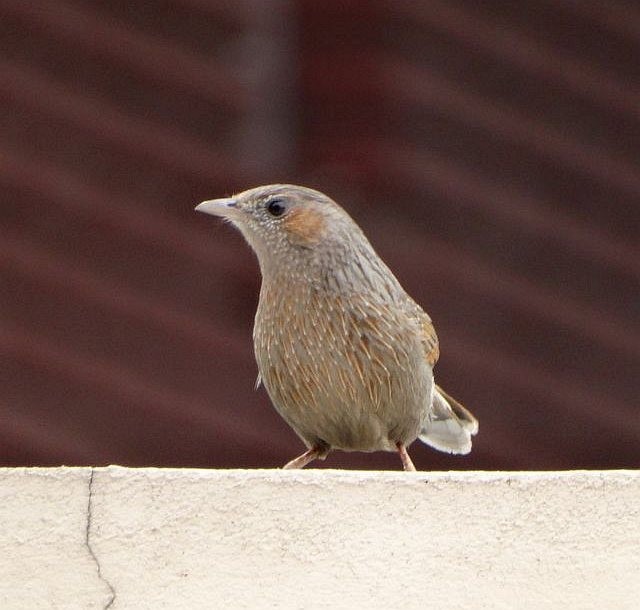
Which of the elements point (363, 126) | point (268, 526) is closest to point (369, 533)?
point (268, 526)

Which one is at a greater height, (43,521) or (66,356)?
(43,521)

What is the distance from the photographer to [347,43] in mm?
8391

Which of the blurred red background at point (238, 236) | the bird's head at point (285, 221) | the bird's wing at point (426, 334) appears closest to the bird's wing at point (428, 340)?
the bird's wing at point (426, 334)

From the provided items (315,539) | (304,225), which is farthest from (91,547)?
(304,225)

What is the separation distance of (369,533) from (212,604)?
0.97ft

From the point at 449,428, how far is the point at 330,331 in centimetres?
106

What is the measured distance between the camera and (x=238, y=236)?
828 cm

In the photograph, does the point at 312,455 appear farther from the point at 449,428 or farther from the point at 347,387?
the point at 449,428

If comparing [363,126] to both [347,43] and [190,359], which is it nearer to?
[347,43]

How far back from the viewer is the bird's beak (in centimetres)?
498

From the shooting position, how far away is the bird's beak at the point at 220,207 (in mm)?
4977

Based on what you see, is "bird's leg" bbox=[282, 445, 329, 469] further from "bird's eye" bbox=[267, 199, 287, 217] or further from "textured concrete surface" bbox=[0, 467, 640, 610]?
"textured concrete surface" bbox=[0, 467, 640, 610]

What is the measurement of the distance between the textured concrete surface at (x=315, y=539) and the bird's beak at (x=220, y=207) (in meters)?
1.42

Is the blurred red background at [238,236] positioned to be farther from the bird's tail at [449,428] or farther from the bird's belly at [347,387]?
the bird's belly at [347,387]
